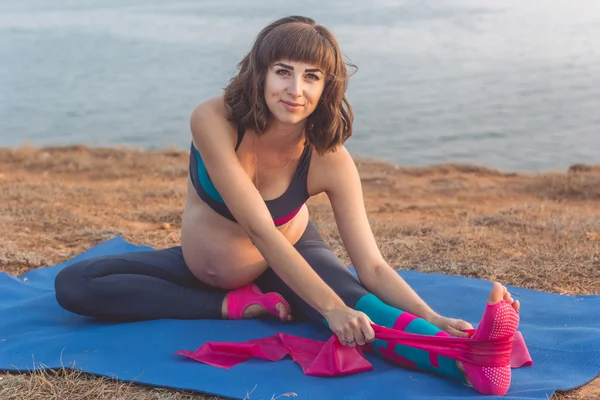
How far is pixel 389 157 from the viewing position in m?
10.1

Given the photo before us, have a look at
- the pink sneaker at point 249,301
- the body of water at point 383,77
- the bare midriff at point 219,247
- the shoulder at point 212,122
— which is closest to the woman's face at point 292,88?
the shoulder at point 212,122

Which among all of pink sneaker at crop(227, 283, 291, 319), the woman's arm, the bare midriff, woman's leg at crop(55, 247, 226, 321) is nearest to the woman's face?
the woman's arm

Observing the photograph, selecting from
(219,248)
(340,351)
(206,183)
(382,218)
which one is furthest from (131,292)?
(382,218)

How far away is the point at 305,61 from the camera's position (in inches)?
95.0

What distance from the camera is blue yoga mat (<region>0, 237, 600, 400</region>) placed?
7.54ft

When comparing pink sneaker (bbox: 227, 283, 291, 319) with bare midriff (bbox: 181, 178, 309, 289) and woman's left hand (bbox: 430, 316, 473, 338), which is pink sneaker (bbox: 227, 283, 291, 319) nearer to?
bare midriff (bbox: 181, 178, 309, 289)

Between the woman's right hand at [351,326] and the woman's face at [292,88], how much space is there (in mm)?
666

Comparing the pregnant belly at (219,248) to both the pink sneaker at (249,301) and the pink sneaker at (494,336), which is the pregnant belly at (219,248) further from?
the pink sneaker at (494,336)

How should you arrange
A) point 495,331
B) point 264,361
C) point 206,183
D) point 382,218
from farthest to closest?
point 382,218 → point 206,183 → point 264,361 → point 495,331

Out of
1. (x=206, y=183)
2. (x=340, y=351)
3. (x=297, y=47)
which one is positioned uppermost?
(x=297, y=47)

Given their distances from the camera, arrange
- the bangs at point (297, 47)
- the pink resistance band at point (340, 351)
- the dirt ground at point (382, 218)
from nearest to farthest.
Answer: the pink resistance band at point (340, 351)
the bangs at point (297, 47)
the dirt ground at point (382, 218)

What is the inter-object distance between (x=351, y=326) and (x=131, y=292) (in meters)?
0.99

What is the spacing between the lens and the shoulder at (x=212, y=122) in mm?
2539

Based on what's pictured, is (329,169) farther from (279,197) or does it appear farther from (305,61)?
(305,61)
